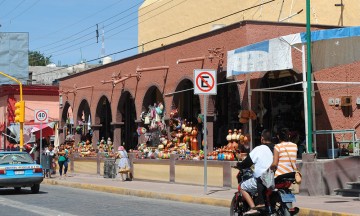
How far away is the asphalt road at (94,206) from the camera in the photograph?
49.7ft

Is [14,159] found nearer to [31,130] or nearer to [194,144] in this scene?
[194,144]

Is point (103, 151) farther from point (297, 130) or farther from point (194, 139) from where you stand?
point (297, 130)

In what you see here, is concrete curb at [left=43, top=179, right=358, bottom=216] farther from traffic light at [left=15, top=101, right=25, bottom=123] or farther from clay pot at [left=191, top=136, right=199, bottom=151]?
traffic light at [left=15, top=101, right=25, bottom=123]

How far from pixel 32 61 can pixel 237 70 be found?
92.2 m

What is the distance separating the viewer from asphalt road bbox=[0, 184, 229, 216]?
1515 centimetres

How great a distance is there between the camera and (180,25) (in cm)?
3641

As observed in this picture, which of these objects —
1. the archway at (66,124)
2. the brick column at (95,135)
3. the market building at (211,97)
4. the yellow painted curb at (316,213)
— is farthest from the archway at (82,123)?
the yellow painted curb at (316,213)

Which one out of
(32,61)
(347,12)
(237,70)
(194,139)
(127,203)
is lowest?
(127,203)

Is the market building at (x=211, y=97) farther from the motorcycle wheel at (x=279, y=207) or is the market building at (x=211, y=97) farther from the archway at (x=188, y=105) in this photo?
the motorcycle wheel at (x=279, y=207)

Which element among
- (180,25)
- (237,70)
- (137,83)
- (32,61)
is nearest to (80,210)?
(237,70)

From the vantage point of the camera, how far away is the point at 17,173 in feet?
71.0

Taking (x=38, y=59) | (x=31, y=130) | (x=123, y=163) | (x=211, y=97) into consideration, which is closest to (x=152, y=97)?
(x=123, y=163)

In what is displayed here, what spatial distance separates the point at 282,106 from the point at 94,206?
10.1 metres

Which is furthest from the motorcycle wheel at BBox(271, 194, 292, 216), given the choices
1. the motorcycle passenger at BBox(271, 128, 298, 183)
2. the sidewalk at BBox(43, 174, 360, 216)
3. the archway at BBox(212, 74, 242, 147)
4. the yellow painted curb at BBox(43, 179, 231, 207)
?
the archway at BBox(212, 74, 242, 147)
